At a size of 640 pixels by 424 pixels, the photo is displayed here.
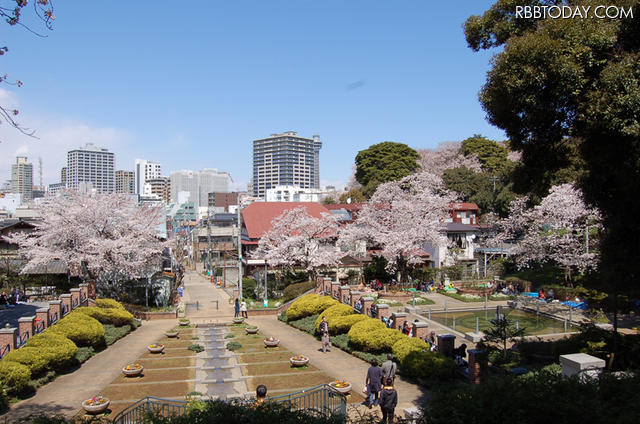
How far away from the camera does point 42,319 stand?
22.6 meters

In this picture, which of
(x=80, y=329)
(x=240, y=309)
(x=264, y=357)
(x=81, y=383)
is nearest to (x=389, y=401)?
(x=264, y=357)

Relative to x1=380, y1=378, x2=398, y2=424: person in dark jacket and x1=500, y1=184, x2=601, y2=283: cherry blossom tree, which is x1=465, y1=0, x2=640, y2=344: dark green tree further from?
x1=500, y1=184, x2=601, y2=283: cherry blossom tree

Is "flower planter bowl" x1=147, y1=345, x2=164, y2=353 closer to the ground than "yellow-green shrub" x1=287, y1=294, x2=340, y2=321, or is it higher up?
closer to the ground

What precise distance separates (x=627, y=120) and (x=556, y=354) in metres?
9.66

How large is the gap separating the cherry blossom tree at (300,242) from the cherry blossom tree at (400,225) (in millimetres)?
2371

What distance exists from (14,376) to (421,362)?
533 inches

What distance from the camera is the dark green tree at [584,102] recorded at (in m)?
10.5

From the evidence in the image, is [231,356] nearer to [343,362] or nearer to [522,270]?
[343,362]

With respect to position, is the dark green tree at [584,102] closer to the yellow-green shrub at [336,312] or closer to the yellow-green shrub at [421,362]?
the yellow-green shrub at [421,362]

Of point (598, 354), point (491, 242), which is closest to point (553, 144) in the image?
Answer: point (598, 354)

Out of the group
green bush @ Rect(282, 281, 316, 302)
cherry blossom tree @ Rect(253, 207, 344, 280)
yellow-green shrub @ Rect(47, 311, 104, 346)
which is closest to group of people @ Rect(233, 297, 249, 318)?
green bush @ Rect(282, 281, 316, 302)

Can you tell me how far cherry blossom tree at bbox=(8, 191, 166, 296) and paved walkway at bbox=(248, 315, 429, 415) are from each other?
1094 centimetres

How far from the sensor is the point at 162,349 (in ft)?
73.7

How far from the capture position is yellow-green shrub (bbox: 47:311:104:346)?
20.8 metres
